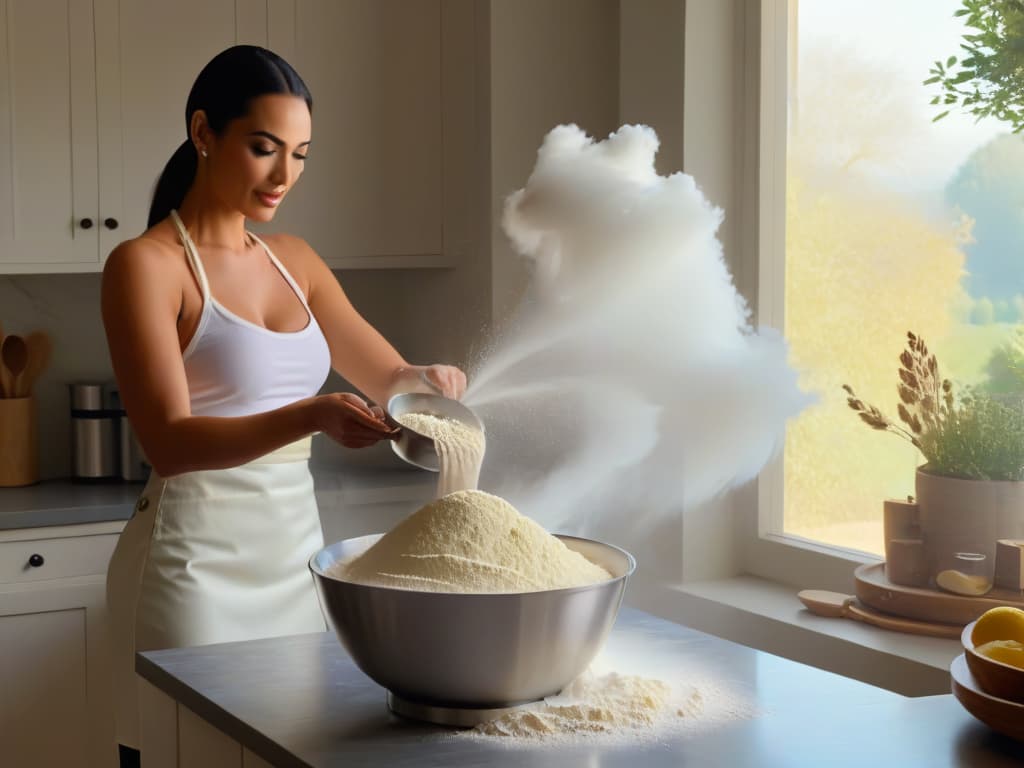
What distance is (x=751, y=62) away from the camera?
278 centimetres

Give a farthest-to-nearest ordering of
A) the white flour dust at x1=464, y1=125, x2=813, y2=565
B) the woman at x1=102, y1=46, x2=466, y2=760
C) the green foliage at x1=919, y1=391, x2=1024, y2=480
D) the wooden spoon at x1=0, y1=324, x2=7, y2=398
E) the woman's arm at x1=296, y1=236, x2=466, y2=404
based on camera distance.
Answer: the wooden spoon at x1=0, y1=324, x2=7, y2=398 < the white flour dust at x1=464, y1=125, x2=813, y2=565 < the woman's arm at x1=296, y1=236, x2=466, y2=404 < the green foliage at x1=919, y1=391, x2=1024, y2=480 < the woman at x1=102, y1=46, x2=466, y2=760

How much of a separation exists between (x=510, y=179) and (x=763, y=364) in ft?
3.20

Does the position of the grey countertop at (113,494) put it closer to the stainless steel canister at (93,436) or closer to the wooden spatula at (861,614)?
the stainless steel canister at (93,436)

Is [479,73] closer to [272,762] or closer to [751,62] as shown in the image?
[751,62]

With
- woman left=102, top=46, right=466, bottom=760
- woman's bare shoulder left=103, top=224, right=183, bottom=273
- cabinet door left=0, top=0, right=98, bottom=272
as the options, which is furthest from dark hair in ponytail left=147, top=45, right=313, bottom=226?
cabinet door left=0, top=0, right=98, bottom=272

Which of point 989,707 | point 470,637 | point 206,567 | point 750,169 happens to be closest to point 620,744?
point 470,637

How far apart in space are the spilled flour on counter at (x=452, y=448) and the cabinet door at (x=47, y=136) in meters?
1.54

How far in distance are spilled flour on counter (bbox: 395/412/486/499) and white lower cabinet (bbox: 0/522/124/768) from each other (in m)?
1.34

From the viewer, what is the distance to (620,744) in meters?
1.35

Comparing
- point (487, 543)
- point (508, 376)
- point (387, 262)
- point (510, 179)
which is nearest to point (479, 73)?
point (510, 179)

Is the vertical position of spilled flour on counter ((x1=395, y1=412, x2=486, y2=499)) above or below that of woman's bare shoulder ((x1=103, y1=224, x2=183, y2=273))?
below

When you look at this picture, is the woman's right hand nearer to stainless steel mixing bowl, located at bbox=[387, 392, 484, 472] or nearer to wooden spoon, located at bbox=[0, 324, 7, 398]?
stainless steel mixing bowl, located at bbox=[387, 392, 484, 472]

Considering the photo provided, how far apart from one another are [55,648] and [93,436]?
57cm

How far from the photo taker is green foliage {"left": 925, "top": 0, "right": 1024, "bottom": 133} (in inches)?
88.5
